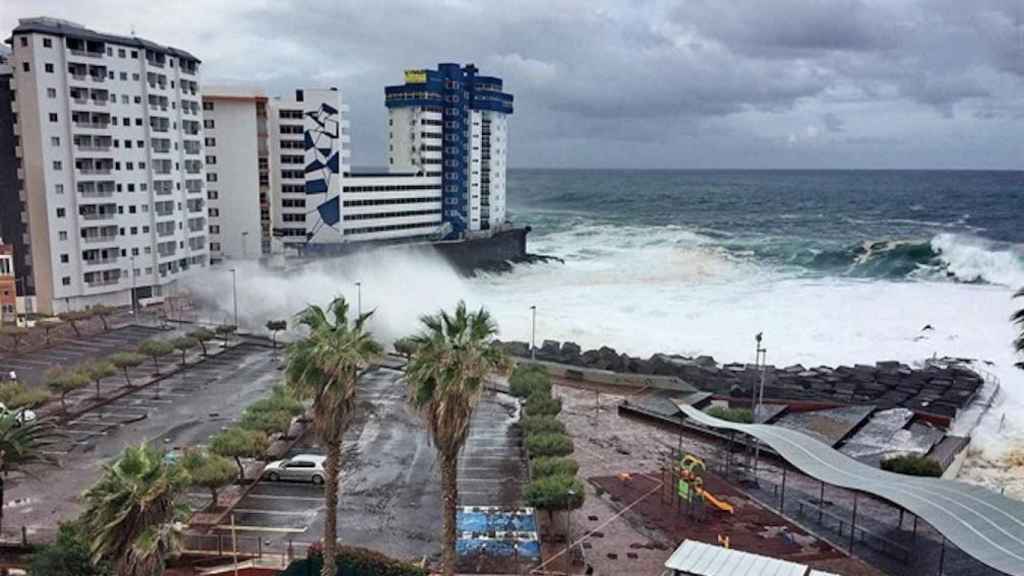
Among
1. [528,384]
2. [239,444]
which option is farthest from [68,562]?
[528,384]

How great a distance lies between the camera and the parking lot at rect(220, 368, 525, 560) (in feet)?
87.0

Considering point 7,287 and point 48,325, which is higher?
point 7,287

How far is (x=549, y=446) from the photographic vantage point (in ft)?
96.2

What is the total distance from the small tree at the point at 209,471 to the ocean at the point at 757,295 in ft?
102

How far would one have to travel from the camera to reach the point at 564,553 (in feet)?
82.1

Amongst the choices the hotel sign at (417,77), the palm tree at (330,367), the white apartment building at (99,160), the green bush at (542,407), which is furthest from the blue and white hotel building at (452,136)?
the palm tree at (330,367)

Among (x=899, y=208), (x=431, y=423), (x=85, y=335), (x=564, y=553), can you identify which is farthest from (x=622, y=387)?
(x=899, y=208)

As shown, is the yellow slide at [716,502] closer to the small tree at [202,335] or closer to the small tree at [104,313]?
the small tree at [202,335]

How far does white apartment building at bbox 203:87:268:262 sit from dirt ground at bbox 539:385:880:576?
5953cm

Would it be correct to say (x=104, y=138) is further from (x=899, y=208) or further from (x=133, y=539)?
(x=899, y=208)

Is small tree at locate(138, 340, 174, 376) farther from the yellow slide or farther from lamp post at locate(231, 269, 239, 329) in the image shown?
the yellow slide

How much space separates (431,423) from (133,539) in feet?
22.2

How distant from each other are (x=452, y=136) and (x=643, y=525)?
83.6 metres

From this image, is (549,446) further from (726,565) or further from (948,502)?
(948,502)
